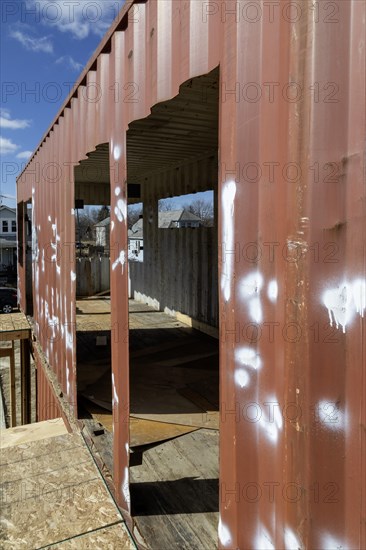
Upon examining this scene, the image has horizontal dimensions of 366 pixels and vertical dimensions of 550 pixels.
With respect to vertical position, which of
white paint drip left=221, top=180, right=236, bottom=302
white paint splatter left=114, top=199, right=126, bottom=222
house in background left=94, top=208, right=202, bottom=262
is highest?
house in background left=94, top=208, right=202, bottom=262

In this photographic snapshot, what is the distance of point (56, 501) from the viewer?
395 cm

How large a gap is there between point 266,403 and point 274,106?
4.91 ft

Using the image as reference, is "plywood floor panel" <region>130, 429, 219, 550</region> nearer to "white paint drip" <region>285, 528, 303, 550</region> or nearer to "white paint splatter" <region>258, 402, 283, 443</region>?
"white paint drip" <region>285, 528, 303, 550</region>

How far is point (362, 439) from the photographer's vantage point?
1.74 meters

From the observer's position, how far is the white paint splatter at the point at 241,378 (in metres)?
2.37

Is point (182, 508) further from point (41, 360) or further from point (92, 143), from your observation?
point (41, 360)

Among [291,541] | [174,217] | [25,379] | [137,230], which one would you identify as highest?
[174,217]

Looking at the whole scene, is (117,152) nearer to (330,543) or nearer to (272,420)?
(272,420)

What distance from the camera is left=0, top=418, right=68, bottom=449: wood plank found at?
5.52 meters

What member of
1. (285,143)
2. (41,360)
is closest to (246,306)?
(285,143)

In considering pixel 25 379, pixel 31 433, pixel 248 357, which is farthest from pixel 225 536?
pixel 25 379

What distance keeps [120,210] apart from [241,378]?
2.21 metres

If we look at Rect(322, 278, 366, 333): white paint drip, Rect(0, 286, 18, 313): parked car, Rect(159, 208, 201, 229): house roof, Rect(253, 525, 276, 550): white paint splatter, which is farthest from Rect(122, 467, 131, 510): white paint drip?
Rect(159, 208, 201, 229): house roof

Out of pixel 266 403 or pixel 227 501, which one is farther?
pixel 227 501
